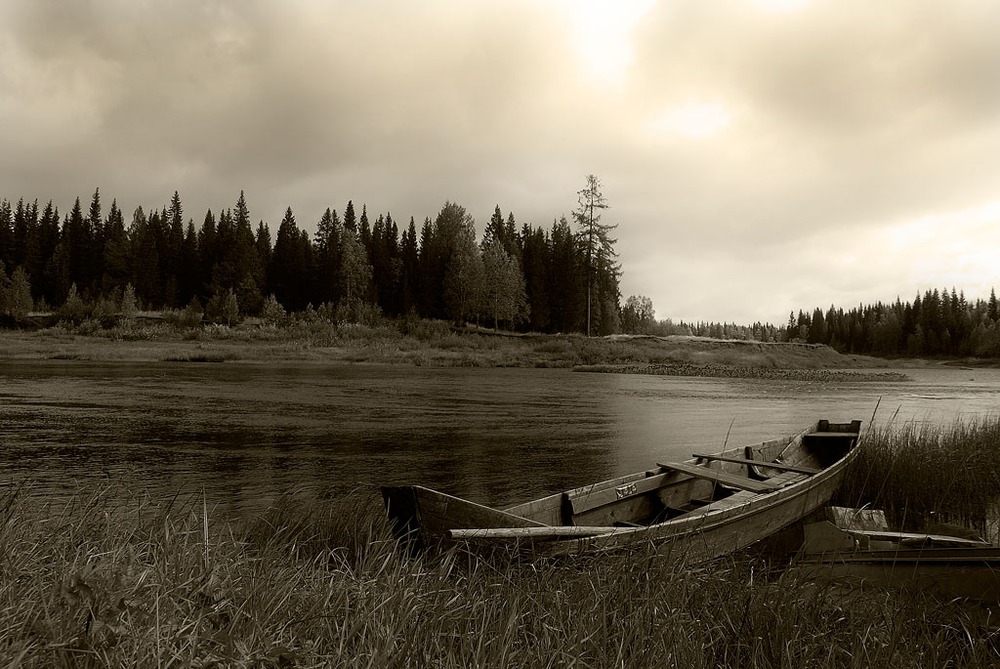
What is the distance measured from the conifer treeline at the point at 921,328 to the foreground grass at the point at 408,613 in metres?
130

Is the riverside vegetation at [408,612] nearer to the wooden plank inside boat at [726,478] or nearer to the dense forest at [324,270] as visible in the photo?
the wooden plank inside boat at [726,478]

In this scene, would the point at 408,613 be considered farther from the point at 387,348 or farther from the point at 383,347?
the point at 383,347

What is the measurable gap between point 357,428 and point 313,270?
222 ft

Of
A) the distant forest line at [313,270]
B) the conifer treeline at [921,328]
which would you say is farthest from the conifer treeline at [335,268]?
the conifer treeline at [921,328]

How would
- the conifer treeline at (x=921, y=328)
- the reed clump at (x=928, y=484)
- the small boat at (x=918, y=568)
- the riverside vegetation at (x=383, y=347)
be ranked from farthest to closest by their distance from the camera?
1. the conifer treeline at (x=921, y=328)
2. the riverside vegetation at (x=383, y=347)
3. the reed clump at (x=928, y=484)
4. the small boat at (x=918, y=568)

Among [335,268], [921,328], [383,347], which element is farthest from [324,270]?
[921,328]

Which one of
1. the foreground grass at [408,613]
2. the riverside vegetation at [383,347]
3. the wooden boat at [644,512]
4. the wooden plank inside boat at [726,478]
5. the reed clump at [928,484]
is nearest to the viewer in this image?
the foreground grass at [408,613]

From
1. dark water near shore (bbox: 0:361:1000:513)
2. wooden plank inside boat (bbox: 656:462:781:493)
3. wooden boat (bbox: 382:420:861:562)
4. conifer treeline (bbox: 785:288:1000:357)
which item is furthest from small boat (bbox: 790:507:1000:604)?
conifer treeline (bbox: 785:288:1000:357)

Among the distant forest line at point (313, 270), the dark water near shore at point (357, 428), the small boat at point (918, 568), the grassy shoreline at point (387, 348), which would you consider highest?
the distant forest line at point (313, 270)

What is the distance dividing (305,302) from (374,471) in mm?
72962

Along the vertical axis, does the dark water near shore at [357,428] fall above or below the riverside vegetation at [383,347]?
below

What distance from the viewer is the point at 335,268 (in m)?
76.4

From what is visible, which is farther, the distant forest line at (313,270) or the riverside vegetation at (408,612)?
the distant forest line at (313,270)

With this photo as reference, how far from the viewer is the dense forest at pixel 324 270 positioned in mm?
68188
